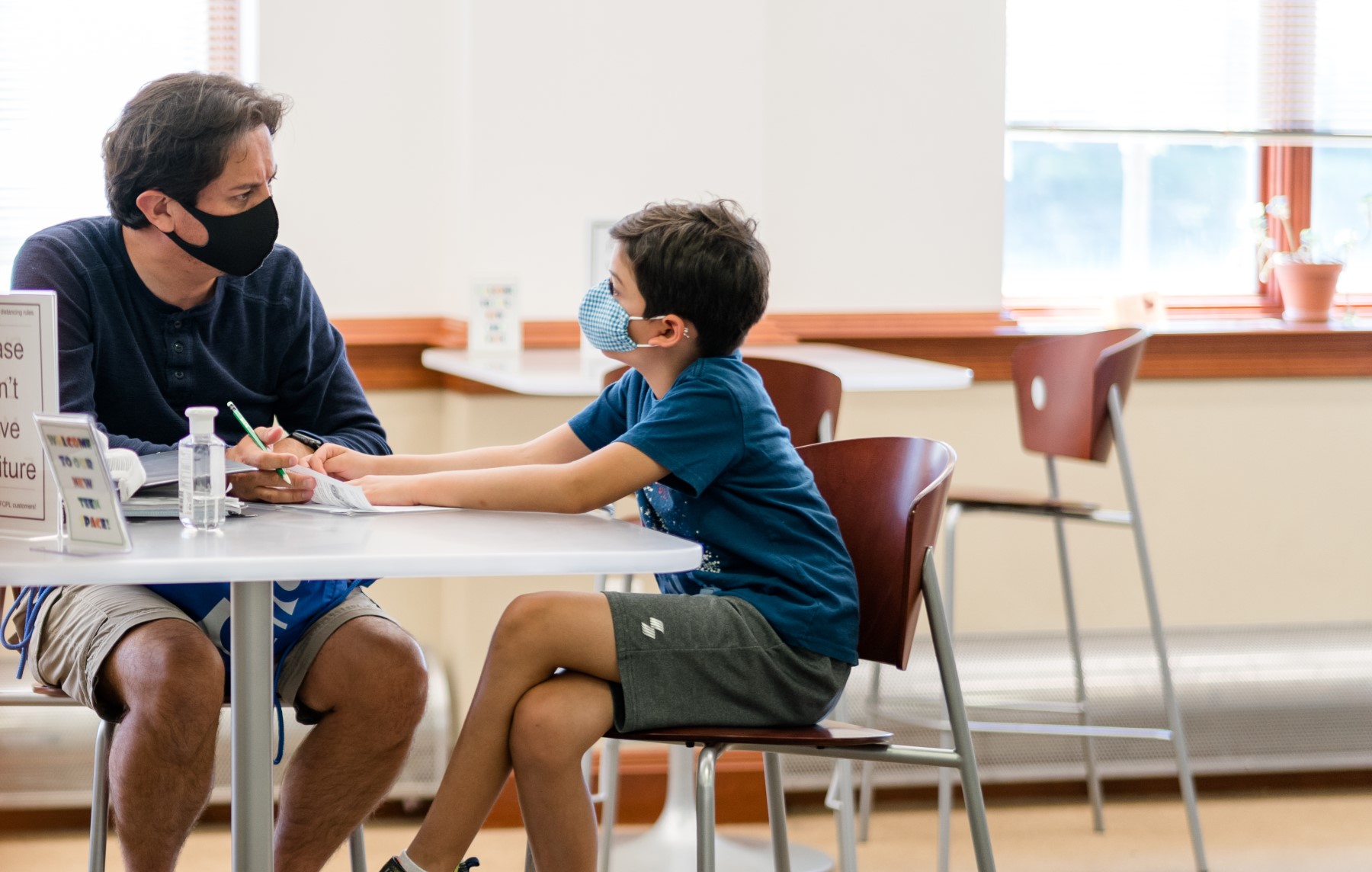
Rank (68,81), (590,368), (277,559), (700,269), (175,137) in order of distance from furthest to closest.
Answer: (68,81) < (590,368) < (175,137) < (700,269) < (277,559)

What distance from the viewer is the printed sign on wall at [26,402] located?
1.47 metres

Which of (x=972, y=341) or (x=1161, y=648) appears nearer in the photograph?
(x=1161, y=648)

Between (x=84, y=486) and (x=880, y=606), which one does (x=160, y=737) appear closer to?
(x=84, y=486)

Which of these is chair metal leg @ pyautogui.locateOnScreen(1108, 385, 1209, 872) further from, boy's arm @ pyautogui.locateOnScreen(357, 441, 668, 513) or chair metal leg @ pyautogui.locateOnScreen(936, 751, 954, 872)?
boy's arm @ pyautogui.locateOnScreen(357, 441, 668, 513)

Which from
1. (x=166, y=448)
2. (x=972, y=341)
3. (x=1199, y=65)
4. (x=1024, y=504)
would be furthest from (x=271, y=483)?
(x=1199, y=65)

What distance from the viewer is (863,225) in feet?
11.6

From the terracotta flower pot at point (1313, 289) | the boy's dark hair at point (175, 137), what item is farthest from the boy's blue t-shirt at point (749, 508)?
the terracotta flower pot at point (1313, 289)

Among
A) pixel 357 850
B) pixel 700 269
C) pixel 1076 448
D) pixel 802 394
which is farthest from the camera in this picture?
pixel 1076 448

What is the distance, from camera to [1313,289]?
378 cm

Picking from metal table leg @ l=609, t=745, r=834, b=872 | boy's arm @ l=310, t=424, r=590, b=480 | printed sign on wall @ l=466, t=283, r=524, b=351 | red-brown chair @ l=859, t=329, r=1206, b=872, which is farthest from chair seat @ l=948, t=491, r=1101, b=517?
boy's arm @ l=310, t=424, r=590, b=480

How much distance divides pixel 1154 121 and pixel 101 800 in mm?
2954

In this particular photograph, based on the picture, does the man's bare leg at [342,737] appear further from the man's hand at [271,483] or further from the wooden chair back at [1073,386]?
the wooden chair back at [1073,386]

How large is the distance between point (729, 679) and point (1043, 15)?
8.38 ft

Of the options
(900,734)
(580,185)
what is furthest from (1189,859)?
(580,185)
